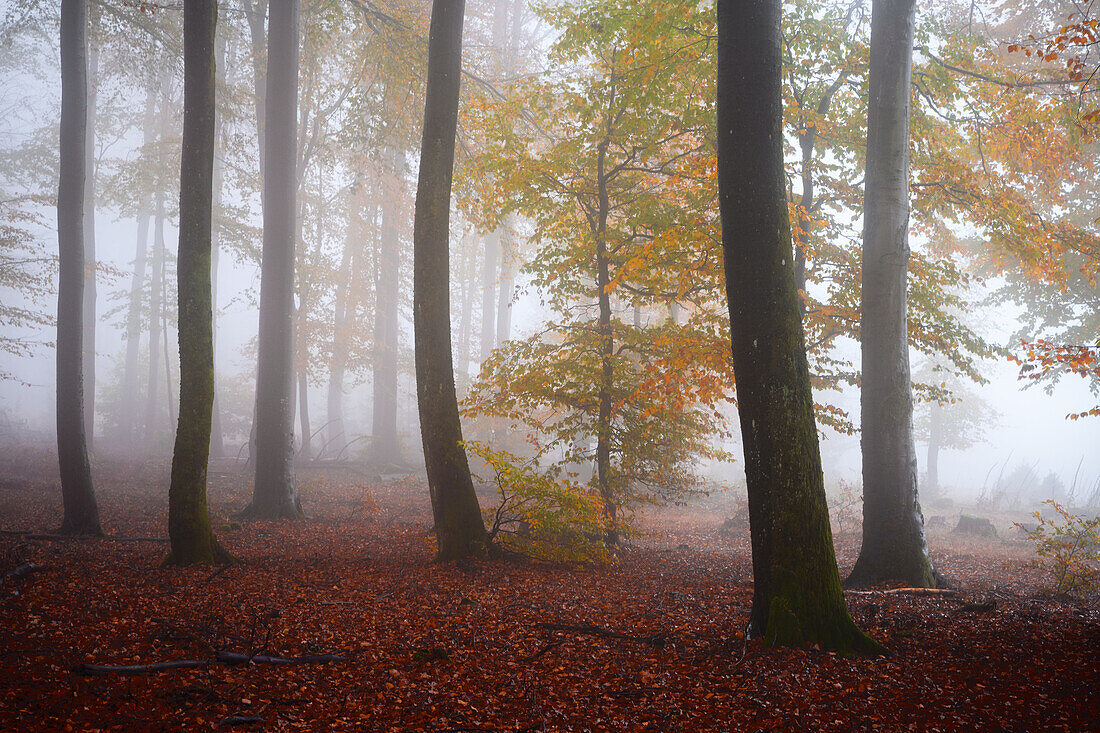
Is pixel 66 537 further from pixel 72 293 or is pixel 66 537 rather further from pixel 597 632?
pixel 597 632

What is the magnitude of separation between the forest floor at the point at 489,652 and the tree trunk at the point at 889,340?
89 cm

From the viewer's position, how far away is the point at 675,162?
9.12 meters

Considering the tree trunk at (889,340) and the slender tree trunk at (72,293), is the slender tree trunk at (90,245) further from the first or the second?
the tree trunk at (889,340)

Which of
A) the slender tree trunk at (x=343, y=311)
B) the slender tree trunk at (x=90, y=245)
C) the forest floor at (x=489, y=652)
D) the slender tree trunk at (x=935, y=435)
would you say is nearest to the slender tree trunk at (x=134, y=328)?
the slender tree trunk at (x=90, y=245)

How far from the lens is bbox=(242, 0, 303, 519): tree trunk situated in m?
10.6

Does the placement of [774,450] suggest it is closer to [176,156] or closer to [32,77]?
[176,156]

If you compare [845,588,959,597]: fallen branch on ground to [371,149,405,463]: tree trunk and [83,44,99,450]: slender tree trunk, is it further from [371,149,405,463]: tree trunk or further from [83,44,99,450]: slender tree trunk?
[83,44,99,450]: slender tree trunk

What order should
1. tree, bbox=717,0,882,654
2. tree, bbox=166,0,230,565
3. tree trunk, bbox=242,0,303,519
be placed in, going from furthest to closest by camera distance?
tree trunk, bbox=242,0,303,519 < tree, bbox=166,0,230,565 < tree, bbox=717,0,882,654

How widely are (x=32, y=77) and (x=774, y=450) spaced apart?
2899 cm

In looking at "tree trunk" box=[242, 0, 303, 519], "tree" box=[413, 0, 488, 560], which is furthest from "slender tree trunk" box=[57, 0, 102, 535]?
"tree" box=[413, 0, 488, 560]

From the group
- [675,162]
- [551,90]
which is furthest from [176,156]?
[675,162]

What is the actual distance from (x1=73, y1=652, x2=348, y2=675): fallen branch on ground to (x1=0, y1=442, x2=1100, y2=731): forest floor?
0.11ft

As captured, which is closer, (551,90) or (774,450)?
(774,450)

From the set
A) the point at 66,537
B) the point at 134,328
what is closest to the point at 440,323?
the point at 66,537
